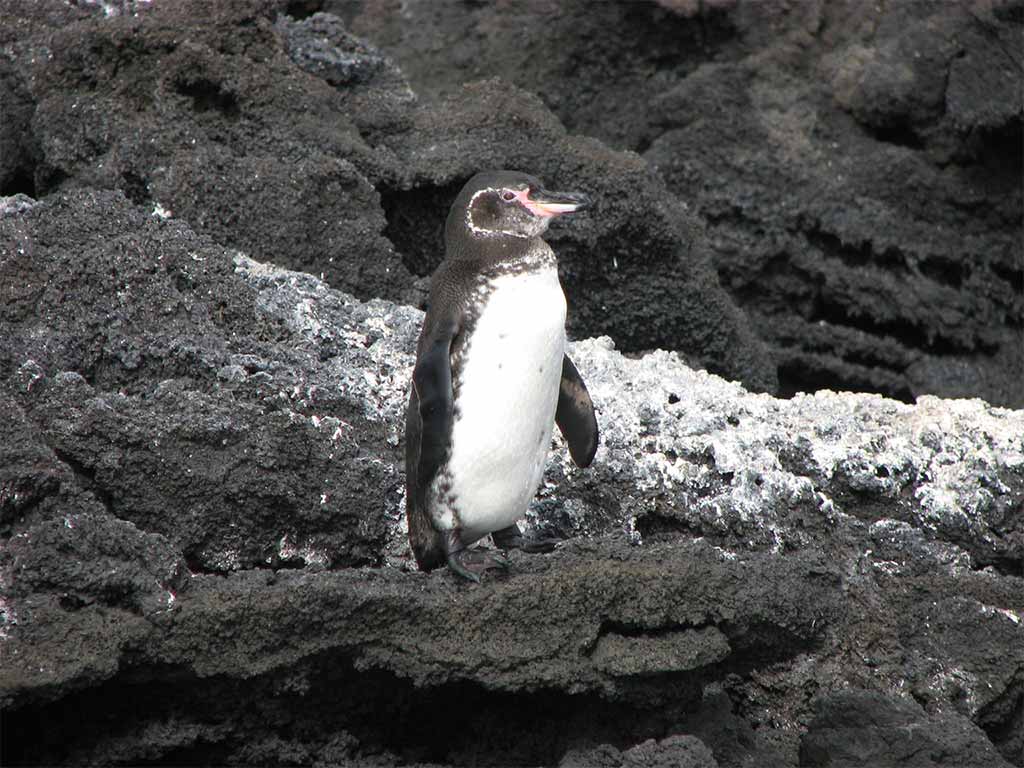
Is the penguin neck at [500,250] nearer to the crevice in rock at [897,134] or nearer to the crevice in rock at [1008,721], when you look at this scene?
the crevice in rock at [1008,721]

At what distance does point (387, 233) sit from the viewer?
264 inches

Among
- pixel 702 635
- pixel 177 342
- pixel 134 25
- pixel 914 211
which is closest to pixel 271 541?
pixel 177 342

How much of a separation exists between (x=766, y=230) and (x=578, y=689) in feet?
14.9

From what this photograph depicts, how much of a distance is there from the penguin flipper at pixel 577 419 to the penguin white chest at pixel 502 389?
0.97 ft

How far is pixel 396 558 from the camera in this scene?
5.14 metres

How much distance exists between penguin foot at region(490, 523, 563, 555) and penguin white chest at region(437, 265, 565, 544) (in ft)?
0.65

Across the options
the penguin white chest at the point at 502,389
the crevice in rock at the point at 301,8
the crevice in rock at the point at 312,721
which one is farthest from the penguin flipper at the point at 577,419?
the crevice in rock at the point at 301,8

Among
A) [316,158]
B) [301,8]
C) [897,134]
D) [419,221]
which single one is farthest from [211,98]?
[897,134]

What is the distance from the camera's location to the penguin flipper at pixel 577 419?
507cm

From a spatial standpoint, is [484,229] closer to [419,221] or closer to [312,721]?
[312,721]

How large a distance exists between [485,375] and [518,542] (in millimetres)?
585

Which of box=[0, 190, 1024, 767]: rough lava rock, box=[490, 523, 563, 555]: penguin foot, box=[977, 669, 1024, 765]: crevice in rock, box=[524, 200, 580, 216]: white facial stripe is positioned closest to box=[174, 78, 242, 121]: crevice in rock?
box=[0, 190, 1024, 767]: rough lava rock

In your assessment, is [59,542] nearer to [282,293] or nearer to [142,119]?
[282,293]

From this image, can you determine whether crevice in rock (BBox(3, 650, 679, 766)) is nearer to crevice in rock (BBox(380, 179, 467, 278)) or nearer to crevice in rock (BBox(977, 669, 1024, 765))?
crevice in rock (BBox(977, 669, 1024, 765))
